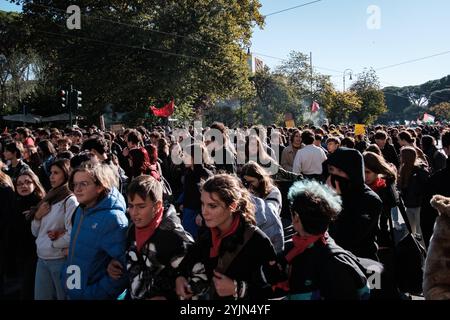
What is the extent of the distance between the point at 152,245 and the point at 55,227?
1.51 m

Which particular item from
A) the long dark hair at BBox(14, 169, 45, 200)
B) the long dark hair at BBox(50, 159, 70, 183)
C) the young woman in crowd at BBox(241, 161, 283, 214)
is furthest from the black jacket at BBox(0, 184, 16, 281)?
the young woman in crowd at BBox(241, 161, 283, 214)

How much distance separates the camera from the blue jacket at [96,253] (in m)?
2.97

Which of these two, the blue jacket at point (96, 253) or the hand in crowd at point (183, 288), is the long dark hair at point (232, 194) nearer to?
the hand in crowd at point (183, 288)

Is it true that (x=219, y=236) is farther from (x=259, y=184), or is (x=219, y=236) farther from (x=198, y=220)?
(x=198, y=220)

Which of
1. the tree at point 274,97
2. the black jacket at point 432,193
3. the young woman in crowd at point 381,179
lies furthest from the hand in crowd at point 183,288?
the tree at point 274,97

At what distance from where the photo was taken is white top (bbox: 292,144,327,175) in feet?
23.7

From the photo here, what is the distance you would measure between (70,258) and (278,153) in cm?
660

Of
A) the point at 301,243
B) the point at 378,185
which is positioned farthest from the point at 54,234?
the point at 378,185

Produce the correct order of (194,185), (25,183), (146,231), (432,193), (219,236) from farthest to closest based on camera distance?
(194,185), (25,183), (432,193), (146,231), (219,236)

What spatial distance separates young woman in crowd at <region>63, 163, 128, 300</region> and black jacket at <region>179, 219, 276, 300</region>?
66cm

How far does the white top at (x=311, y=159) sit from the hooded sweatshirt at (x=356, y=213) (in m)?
4.06

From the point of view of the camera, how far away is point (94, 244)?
3010 millimetres

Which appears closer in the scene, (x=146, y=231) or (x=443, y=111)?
(x=146, y=231)
